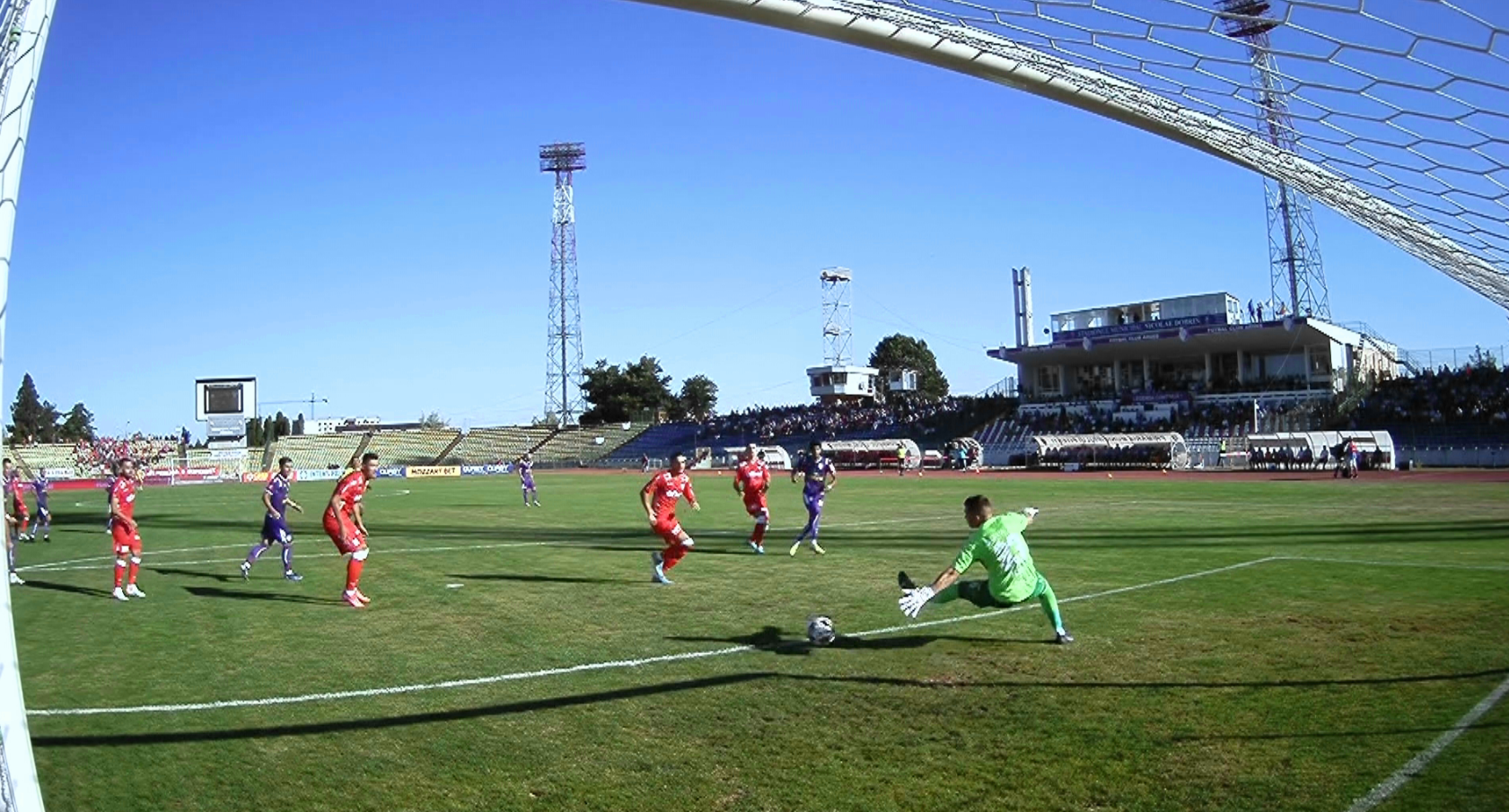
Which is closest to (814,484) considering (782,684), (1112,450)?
(782,684)

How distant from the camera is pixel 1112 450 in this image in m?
53.5

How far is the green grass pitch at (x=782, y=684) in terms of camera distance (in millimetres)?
6137

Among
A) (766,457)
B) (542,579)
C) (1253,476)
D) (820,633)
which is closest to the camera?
(820,633)

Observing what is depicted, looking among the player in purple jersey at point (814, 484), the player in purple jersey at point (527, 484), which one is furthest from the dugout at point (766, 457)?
the player in purple jersey at point (814, 484)

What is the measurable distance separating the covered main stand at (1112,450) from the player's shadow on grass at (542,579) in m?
41.4

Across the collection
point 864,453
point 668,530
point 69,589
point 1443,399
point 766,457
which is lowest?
point 69,589

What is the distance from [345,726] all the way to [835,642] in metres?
4.55

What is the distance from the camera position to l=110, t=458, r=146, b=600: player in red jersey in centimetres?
1509

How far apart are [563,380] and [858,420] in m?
26.6

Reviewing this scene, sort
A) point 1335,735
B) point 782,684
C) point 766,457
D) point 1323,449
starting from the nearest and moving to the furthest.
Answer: point 1335,735, point 782,684, point 1323,449, point 766,457

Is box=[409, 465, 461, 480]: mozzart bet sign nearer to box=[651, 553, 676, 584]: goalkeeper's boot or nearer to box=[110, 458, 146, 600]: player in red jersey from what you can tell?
box=[110, 458, 146, 600]: player in red jersey

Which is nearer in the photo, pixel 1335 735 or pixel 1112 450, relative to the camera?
pixel 1335 735

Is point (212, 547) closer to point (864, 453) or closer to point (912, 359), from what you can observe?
point (864, 453)

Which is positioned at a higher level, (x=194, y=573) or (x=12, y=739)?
(x=12, y=739)
